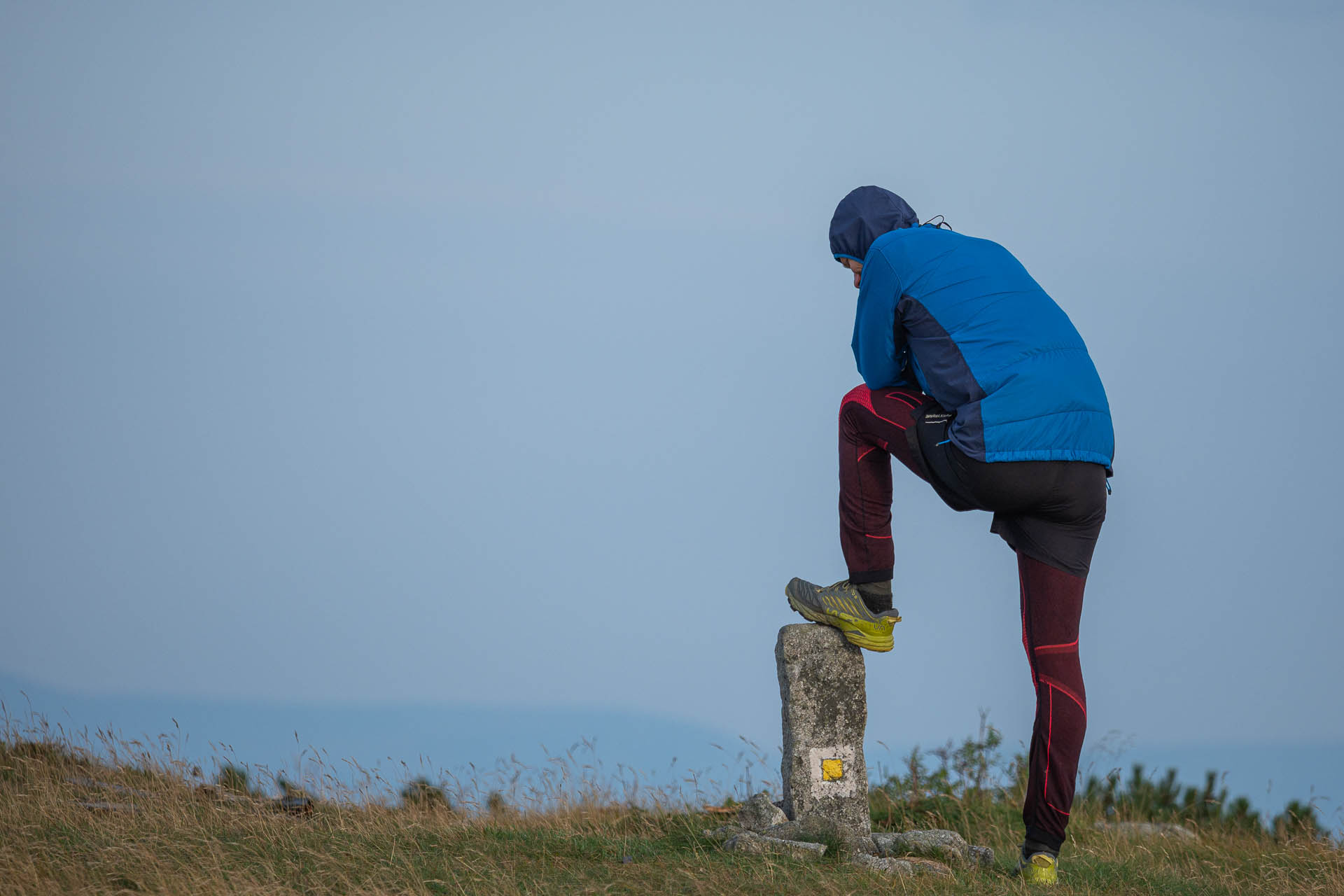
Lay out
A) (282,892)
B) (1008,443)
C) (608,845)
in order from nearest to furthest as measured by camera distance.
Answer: (282,892)
(1008,443)
(608,845)

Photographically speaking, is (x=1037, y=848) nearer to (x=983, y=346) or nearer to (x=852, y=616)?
(x=852, y=616)

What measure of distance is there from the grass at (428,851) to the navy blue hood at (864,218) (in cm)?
292

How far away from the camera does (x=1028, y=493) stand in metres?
5.09

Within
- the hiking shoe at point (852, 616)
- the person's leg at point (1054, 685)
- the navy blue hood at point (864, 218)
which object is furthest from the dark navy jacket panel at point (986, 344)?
the hiking shoe at point (852, 616)

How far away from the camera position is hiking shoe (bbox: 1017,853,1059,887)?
213 inches

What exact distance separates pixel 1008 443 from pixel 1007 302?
2.12 feet

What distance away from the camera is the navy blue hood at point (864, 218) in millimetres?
5555

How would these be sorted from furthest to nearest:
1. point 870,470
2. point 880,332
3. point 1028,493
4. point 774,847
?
point 870,470 → point 774,847 → point 880,332 → point 1028,493

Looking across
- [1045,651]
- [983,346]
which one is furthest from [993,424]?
[1045,651]

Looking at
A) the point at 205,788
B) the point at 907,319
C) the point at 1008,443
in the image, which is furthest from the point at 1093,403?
the point at 205,788

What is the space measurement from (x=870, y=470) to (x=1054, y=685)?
1.31m

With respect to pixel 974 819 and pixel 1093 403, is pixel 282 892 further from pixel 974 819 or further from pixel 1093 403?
pixel 974 819

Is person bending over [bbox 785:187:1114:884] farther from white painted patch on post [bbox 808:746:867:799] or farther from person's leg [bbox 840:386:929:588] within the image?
white painted patch on post [bbox 808:746:867:799]

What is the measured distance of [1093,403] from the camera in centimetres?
517
